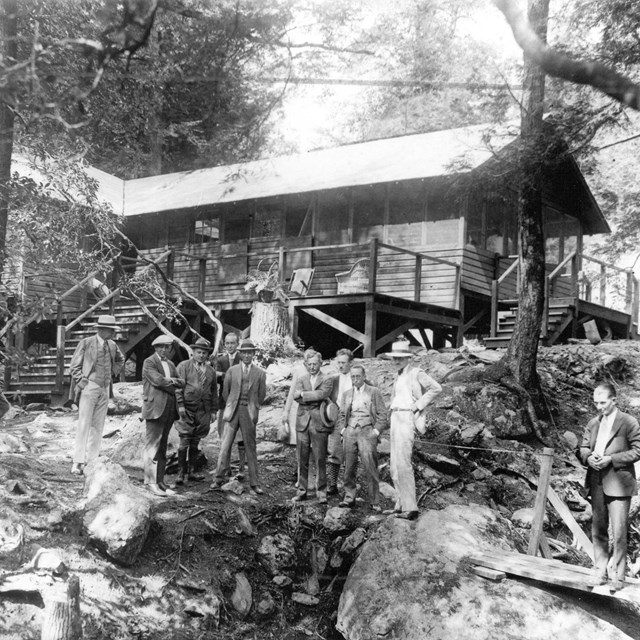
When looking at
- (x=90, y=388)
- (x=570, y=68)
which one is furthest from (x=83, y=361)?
(x=570, y=68)

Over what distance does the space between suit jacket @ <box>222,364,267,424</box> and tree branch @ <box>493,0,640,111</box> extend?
5.47 m

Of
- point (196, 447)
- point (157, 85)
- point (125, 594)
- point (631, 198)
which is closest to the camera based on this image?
point (125, 594)

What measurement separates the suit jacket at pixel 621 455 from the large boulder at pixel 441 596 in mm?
1250

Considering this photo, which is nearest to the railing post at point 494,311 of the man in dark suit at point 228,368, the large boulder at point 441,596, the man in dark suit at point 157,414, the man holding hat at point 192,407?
the man in dark suit at point 228,368

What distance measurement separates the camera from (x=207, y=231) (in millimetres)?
20984

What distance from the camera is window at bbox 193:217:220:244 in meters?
20.8

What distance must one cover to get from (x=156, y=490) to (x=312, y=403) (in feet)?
6.46

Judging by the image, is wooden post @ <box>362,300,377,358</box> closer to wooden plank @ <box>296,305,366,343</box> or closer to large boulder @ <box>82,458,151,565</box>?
wooden plank @ <box>296,305,366,343</box>

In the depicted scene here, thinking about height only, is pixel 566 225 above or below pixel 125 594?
above

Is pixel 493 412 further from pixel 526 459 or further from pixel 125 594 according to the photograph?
pixel 125 594

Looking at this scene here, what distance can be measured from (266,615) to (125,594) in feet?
4.65

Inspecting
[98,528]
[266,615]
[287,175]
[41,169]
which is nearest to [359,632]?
[266,615]

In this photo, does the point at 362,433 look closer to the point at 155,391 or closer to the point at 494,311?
the point at 155,391

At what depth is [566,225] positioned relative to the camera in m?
19.3
